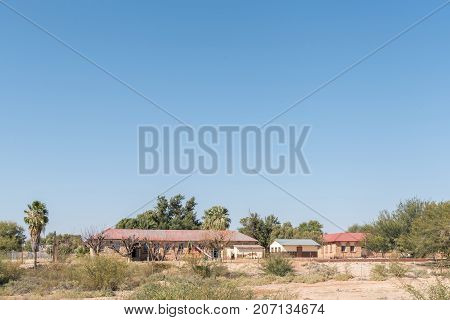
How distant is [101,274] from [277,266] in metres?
12.2

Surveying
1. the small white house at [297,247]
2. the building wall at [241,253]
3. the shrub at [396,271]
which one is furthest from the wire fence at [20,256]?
the small white house at [297,247]

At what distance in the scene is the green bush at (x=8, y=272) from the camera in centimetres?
2994

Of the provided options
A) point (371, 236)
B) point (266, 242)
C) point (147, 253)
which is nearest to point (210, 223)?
point (266, 242)

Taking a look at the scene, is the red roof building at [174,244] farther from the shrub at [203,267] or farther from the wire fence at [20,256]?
the shrub at [203,267]

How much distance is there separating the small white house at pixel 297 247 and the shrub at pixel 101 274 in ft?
154

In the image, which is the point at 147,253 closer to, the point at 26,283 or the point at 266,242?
the point at 266,242

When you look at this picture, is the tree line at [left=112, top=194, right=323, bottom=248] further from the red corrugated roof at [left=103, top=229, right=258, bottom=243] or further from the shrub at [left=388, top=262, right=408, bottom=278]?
the shrub at [left=388, top=262, right=408, bottom=278]

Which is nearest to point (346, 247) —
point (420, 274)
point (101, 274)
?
point (420, 274)

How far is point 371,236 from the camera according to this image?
7012 centimetres

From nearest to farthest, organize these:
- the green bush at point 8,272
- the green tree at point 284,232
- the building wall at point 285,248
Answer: the green bush at point 8,272, the building wall at point 285,248, the green tree at point 284,232
